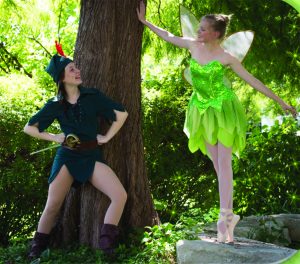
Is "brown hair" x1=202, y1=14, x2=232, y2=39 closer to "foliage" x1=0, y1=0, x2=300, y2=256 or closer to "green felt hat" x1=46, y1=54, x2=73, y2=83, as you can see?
"green felt hat" x1=46, y1=54, x2=73, y2=83

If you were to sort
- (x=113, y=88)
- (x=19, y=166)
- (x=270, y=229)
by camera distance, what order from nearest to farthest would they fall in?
1. (x=113, y=88)
2. (x=270, y=229)
3. (x=19, y=166)

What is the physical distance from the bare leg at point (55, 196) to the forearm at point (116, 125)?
1.15ft

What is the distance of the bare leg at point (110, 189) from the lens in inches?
141

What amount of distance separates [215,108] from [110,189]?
828 mm

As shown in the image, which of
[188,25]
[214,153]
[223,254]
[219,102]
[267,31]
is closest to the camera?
[223,254]

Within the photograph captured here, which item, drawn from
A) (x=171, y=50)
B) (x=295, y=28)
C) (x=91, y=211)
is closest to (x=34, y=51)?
(x=171, y=50)

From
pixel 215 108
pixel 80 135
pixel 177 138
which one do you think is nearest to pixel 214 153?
pixel 215 108

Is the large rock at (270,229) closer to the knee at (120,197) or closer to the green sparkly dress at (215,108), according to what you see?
the knee at (120,197)

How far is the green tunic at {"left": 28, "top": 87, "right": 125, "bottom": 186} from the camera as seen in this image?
3531 millimetres

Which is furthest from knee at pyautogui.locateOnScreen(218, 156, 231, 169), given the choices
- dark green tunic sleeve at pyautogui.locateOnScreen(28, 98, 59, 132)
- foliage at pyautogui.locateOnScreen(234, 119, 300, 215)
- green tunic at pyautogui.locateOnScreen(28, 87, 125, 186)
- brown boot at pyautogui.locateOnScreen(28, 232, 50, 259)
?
foliage at pyautogui.locateOnScreen(234, 119, 300, 215)

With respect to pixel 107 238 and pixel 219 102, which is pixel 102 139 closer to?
pixel 107 238

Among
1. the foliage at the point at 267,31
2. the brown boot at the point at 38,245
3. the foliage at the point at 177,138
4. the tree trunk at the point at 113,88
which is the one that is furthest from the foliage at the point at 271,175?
the brown boot at the point at 38,245

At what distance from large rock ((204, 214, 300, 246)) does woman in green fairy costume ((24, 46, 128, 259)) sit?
783 millimetres

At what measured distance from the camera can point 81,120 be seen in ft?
11.6
